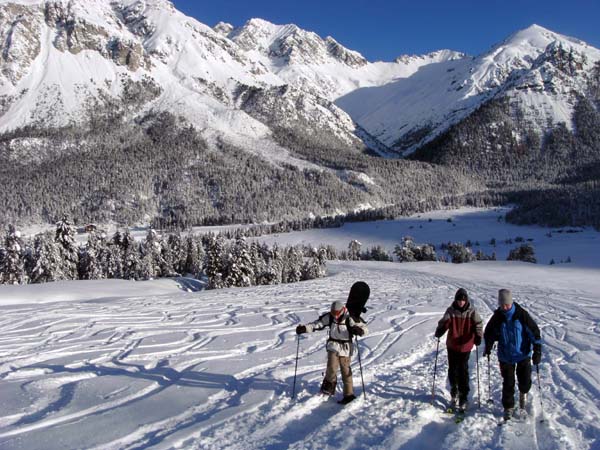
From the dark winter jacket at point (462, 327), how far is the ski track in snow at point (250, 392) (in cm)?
111

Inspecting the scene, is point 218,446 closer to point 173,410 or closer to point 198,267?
point 173,410

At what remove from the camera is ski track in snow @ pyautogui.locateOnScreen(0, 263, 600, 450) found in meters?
6.81

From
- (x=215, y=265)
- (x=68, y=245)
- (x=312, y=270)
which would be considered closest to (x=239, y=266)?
(x=215, y=265)

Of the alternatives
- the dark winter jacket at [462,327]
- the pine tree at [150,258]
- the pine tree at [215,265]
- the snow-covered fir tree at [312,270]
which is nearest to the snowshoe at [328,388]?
the dark winter jacket at [462,327]

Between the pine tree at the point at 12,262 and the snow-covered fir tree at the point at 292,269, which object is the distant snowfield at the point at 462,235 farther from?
the pine tree at the point at 12,262

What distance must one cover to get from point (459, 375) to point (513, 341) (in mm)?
1072

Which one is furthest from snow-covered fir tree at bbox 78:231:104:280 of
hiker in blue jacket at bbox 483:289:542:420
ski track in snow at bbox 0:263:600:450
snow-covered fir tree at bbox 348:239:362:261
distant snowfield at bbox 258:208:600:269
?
distant snowfield at bbox 258:208:600:269

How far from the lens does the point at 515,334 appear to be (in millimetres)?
7711

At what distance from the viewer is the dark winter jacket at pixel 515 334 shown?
25.2 feet

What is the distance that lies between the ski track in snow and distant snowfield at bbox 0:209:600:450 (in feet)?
0.10

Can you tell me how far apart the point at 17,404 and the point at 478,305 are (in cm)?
2008

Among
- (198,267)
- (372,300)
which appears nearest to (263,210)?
(198,267)

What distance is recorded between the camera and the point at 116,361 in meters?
11.3

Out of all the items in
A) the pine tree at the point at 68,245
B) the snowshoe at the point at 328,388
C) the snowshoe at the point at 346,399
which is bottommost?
the snowshoe at the point at 346,399
